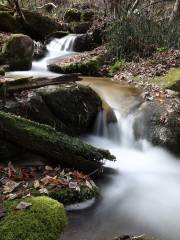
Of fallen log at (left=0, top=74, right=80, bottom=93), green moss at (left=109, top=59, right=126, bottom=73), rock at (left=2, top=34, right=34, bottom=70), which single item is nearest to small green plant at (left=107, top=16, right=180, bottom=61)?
green moss at (left=109, top=59, right=126, bottom=73)

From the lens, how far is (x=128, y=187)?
6.82 meters

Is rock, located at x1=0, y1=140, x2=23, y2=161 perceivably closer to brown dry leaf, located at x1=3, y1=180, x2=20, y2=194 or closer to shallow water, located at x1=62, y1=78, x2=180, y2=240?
brown dry leaf, located at x1=3, y1=180, x2=20, y2=194

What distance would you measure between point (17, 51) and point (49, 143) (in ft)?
21.2

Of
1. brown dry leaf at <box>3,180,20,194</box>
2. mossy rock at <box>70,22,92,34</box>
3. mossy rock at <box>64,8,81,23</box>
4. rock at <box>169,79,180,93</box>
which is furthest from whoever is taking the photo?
mossy rock at <box>64,8,81,23</box>

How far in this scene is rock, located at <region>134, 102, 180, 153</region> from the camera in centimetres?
826

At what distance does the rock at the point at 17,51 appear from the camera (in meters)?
11.9

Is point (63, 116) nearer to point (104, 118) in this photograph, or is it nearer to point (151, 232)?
point (104, 118)

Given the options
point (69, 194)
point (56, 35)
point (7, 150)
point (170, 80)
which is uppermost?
point (56, 35)

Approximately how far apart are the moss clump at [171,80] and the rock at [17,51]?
4.10 m

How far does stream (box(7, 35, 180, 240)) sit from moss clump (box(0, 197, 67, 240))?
2.96 feet

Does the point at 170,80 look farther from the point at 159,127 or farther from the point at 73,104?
the point at 73,104

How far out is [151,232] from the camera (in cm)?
547

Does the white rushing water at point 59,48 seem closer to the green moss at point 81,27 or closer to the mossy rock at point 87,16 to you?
the green moss at point 81,27

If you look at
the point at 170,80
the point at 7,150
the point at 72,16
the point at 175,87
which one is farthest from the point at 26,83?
the point at 72,16
